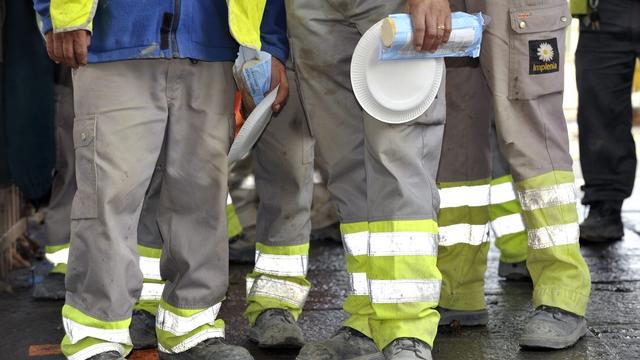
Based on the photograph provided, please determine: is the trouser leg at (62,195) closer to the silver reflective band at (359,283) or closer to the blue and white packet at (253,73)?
the blue and white packet at (253,73)

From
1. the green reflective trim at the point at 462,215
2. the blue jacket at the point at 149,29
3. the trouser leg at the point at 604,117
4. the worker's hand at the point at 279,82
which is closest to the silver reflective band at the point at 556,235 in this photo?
the green reflective trim at the point at 462,215

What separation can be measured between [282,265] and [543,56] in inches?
50.0

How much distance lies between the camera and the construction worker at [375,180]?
10.9ft

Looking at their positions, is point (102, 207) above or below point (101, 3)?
below

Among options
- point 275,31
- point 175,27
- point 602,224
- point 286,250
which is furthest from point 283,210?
point 602,224

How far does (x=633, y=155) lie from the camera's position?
225 inches

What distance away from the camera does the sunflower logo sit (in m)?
3.75

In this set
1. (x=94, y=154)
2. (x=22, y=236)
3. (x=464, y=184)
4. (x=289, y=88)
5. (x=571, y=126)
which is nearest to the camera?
(x=94, y=154)

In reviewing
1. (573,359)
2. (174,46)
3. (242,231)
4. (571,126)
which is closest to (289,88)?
(174,46)

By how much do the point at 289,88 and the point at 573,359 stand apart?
56.5 inches

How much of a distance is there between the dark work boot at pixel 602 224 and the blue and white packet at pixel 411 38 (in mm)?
2589

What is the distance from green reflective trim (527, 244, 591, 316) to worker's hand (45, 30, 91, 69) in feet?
5.94

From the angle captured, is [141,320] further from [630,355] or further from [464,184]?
[630,355]

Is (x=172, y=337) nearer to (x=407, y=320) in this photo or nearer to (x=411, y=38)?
(x=407, y=320)
